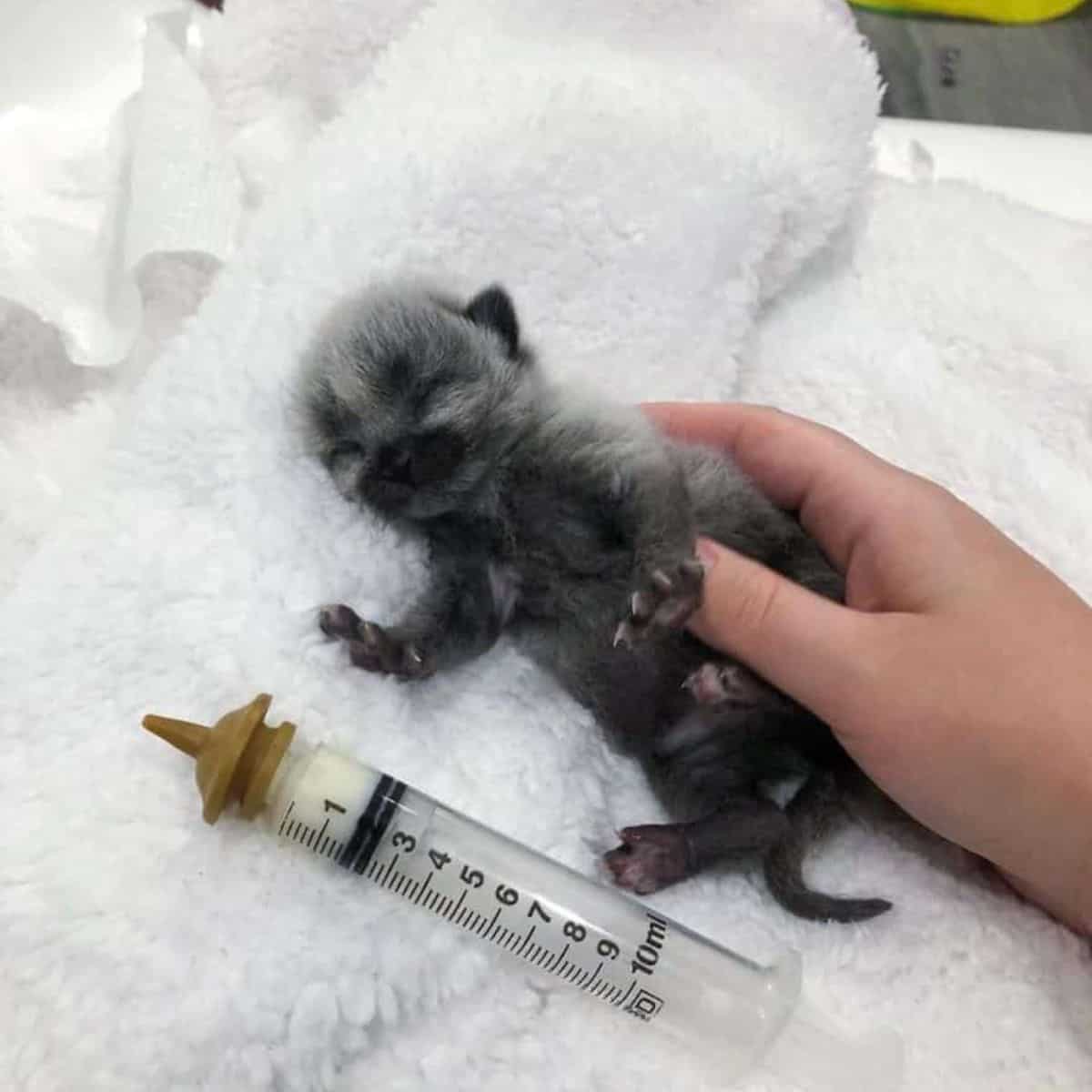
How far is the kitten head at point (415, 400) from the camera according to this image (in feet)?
3.80

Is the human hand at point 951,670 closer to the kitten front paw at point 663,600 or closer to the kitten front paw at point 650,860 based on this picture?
the kitten front paw at point 663,600

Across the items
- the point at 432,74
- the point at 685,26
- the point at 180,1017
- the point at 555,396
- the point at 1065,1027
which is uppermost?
the point at 685,26

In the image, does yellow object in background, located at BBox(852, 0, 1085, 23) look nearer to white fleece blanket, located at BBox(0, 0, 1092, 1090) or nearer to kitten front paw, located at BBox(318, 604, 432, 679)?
white fleece blanket, located at BBox(0, 0, 1092, 1090)

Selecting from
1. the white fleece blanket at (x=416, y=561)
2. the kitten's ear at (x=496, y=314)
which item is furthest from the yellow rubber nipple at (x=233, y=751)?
the kitten's ear at (x=496, y=314)

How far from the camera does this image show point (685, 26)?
164cm

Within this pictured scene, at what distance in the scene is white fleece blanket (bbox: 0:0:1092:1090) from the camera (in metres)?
1.02

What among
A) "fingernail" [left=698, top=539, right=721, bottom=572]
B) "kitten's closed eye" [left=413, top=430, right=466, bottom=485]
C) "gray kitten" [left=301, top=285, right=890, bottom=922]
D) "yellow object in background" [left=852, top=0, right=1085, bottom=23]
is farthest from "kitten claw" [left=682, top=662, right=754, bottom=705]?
"yellow object in background" [left=852, top=0, right=1085, bottom=23]

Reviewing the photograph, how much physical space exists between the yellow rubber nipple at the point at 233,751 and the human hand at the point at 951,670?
40 cm

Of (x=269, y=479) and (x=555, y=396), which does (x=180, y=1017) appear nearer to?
(x=269, y=479)

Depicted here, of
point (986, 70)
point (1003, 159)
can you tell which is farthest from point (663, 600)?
point (986, 70)

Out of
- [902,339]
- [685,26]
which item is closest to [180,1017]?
[902,339]

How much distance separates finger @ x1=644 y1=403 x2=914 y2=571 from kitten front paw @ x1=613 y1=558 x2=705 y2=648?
7.8 inches

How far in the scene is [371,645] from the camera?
112cm

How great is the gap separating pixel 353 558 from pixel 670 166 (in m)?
0.66
